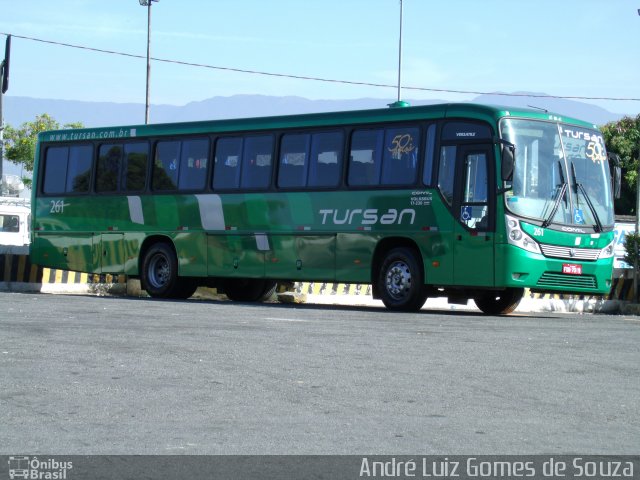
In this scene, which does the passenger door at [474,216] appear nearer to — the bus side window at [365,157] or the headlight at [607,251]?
the bus side window at [365,157]

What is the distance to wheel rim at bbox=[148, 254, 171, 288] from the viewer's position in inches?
1002

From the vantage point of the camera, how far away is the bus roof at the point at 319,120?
2025 centimetres

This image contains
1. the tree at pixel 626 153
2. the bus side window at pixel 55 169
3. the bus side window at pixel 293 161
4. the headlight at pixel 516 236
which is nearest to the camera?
the headlight at pixel 516 236

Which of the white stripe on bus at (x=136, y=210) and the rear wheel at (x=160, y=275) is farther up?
the white stripe on bus at (x=136, y=210)

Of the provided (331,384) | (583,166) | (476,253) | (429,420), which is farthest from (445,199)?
(429,420)

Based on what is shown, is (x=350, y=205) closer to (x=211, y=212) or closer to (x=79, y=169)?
(x=211, y=212)

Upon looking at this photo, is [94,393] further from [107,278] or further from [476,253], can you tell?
[107,278]

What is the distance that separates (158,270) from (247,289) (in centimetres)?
209

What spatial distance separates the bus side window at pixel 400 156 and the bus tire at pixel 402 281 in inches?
48.5

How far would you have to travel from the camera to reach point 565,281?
20.2 meters

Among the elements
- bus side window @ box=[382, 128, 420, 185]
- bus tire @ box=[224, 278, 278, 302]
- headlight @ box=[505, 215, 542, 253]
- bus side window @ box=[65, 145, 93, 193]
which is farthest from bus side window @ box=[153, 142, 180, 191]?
headlight @ box=[505, 215, 542, 253]

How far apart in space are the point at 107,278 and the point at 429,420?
77.4 ft
